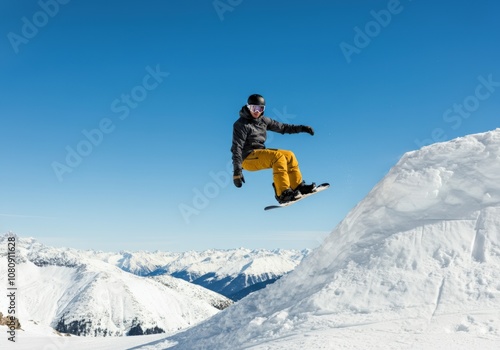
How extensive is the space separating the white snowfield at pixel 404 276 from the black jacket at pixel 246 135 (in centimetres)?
322

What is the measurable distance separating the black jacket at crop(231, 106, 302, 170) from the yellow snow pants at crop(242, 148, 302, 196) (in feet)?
0.83

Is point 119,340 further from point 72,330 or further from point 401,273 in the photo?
point 72,330

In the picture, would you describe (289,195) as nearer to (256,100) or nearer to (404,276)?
(256,100)

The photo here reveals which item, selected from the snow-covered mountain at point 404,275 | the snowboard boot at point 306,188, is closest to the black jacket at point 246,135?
the snowboard boot at point 306,188

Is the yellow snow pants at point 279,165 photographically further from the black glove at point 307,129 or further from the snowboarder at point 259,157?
the black glove at point 307,129

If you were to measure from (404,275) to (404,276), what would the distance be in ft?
0.09

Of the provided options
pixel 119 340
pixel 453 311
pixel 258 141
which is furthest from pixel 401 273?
pixel 119 340

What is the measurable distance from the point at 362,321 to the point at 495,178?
4888 millimetres

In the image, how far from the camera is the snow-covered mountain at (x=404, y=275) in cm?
Answer: 703

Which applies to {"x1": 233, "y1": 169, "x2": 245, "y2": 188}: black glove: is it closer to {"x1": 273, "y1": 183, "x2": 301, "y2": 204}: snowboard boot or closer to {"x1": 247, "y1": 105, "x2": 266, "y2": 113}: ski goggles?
{"x1": 273, "y1": 183, "x2": 301, "y2": 204}: snowboard boot

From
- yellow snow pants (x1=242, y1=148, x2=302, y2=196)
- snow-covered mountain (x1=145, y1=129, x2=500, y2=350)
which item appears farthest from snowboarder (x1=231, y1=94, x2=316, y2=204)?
snow-covered mountain (x1=145, y1=129, x2=500, y2=350)

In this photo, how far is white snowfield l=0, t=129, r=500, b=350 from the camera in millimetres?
7000

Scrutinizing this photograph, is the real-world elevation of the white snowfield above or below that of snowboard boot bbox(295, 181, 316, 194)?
below

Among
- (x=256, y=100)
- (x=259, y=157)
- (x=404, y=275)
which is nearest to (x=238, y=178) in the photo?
(x=259, y=157)
